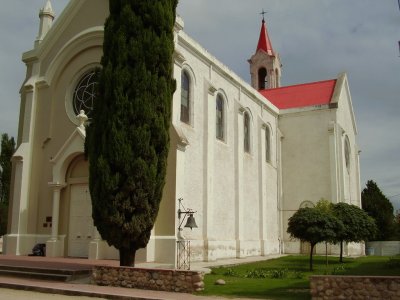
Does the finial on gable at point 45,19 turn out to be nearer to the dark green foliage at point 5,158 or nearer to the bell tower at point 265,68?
the dark green foliage at point 5,158

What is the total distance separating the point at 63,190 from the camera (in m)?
20.2

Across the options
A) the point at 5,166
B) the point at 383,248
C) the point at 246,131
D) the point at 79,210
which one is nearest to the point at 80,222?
the point at 79,210

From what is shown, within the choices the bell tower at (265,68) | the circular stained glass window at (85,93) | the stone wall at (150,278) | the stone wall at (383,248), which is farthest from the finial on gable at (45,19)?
the stone wall at (383,248)

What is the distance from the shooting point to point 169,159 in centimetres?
1858

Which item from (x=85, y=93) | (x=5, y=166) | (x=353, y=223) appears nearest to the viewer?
(x=85, y=93)

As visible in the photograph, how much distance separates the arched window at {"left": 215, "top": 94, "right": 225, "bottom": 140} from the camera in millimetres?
24781

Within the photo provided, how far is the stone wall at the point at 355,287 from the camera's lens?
382 inches

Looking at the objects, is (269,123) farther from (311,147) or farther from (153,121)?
(153,121)

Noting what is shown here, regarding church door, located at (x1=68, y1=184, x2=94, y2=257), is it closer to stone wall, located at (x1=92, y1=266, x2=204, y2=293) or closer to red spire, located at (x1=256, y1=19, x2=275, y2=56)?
stone wall, located at (x1=92, y1=266, x2=204, y2=293)

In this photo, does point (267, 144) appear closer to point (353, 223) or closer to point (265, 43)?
point (353, 223)

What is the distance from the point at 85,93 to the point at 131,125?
311 inches

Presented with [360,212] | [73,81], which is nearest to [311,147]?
[360,212]

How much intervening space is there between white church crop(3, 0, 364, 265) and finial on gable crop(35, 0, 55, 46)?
2.0 inches

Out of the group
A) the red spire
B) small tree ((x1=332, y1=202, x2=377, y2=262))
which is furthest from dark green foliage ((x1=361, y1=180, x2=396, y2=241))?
small tree ((x1=332, y1=202, x2=377, y2=262))
